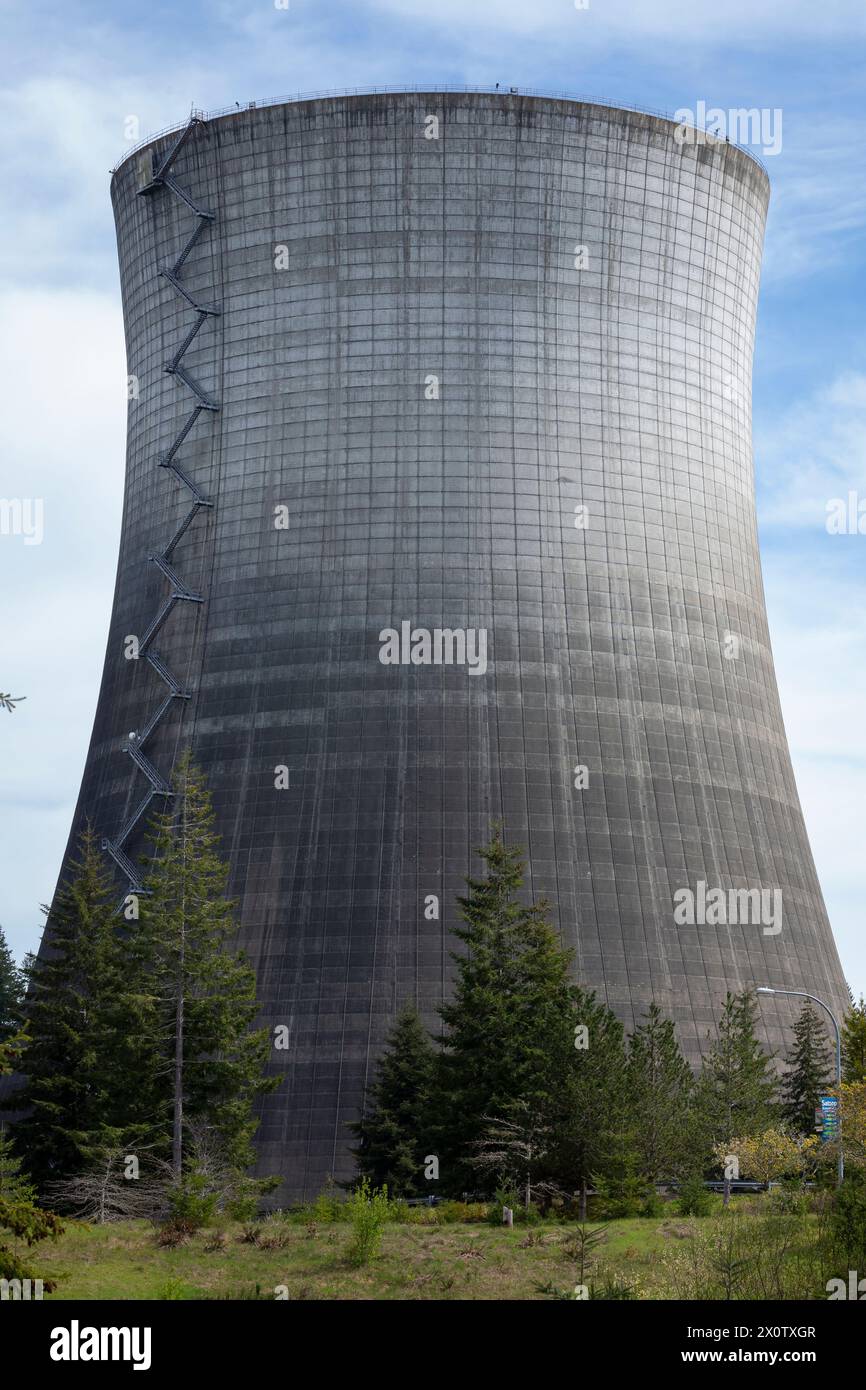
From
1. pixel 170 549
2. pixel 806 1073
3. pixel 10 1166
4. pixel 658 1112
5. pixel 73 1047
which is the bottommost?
pixel 10 1166

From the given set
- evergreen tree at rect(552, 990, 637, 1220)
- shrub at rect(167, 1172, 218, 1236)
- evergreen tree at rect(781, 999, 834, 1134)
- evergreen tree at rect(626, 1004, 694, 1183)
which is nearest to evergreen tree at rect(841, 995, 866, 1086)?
evergreen tree at rect(781, 999, 834, 1134)

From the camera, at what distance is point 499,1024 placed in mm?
31703

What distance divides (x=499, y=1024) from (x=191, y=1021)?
538cm

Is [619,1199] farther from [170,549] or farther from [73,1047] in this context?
[170,549]

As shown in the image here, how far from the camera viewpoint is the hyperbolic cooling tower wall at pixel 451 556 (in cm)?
3788

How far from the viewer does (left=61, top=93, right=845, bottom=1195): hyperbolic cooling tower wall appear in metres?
37.9

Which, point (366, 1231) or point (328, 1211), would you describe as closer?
point (366, 1231)

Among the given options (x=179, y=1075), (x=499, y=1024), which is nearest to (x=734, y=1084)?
(x=499, y=1024)

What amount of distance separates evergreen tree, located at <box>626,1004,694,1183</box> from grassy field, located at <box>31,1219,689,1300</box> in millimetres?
2842

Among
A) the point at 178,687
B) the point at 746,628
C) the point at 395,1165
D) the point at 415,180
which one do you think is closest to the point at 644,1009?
the point at 395,1165

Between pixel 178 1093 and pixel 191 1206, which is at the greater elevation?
pixel 178 1093

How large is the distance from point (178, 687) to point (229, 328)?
329 inches
